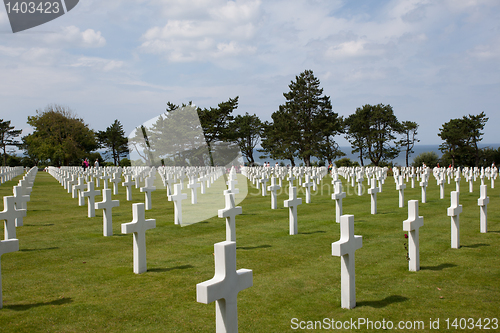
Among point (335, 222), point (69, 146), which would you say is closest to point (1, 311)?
point (335, 222)

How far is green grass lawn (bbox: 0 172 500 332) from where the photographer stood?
4.04 metres

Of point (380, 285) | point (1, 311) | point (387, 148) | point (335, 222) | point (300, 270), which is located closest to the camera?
point (1, 311)

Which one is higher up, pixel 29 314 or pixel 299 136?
pixel 299 136

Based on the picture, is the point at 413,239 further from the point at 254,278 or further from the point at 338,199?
the point at 338,199

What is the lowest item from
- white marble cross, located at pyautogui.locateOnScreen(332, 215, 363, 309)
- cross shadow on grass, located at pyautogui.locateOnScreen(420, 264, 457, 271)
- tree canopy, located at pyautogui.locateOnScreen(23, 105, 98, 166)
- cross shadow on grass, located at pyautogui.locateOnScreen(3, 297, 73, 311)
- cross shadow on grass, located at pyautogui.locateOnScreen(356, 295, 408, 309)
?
cross shadow on grass, located at pyautogui.locateOnScreen(356, 295, 408, 309)

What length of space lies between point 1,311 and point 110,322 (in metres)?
1.31

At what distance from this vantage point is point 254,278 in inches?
211

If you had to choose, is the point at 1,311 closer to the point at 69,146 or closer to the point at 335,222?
the point at 335,222

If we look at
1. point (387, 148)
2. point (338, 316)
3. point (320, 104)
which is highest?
point (320, 104)

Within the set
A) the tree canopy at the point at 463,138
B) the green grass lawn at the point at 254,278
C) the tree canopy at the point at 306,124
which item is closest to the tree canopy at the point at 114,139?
the tree canopy at the point at 306,124

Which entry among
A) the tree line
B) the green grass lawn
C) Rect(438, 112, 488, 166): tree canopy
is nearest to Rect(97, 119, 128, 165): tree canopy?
the tree line

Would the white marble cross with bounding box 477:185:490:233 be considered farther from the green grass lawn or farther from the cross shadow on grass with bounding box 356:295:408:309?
the cross shadow on grass with bounding box 356:295:408:309

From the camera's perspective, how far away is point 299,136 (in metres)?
54.4

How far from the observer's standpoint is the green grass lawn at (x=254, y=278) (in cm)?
404
